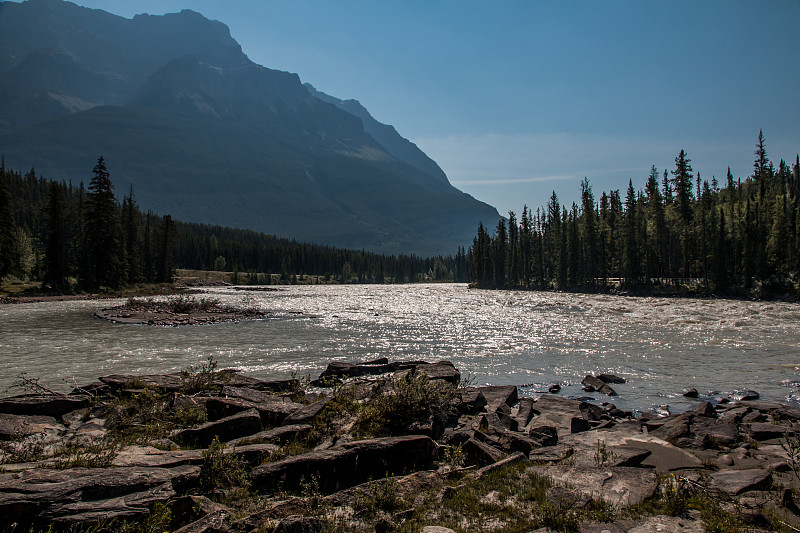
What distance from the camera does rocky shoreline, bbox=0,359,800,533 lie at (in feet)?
24.8

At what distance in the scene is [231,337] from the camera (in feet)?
118

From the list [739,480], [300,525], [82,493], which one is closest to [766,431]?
[739,480]

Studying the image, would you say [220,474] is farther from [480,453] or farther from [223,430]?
[480,453]

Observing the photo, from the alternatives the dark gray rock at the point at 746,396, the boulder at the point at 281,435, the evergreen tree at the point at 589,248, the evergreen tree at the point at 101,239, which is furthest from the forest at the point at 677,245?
the evergreen tree at the point at 101,239

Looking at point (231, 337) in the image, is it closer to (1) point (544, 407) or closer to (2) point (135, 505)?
(1) point (544, 407)

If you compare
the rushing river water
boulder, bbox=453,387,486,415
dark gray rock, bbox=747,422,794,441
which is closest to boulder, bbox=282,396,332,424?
boulder, bbox=453,387,486,415

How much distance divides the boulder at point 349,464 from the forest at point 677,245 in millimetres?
89658

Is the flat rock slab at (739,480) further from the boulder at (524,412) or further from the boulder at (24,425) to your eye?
the boulder at (24,425)

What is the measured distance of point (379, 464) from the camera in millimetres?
10047

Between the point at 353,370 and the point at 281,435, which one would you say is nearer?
the point at 281,435

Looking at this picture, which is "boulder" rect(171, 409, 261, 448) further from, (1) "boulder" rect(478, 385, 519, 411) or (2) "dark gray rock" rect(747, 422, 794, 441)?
(2) "dark gray rock" rect(747, 422, 794, 441)

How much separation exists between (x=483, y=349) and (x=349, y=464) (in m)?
22.4

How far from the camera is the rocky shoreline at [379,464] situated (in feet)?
24.8

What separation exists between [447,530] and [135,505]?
213 inches
